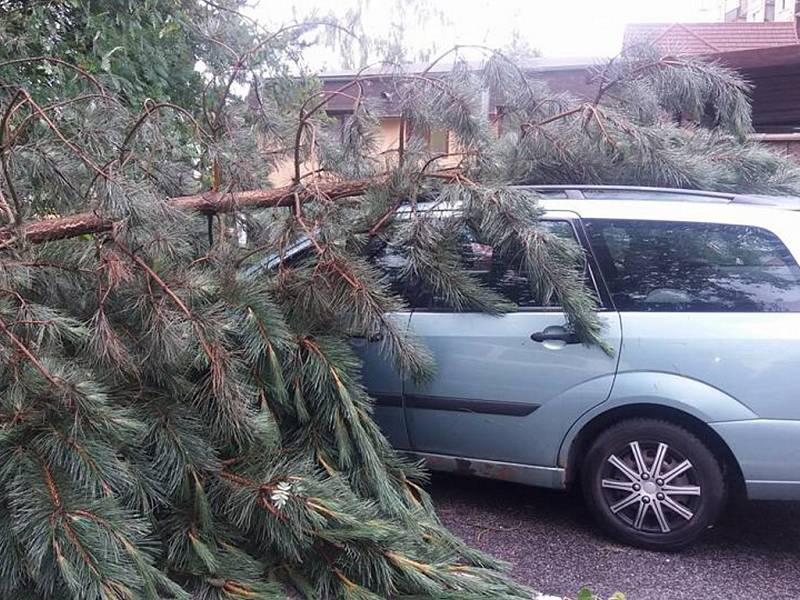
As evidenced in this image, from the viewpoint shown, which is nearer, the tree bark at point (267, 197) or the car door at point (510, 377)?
the car door at point (510, 377)

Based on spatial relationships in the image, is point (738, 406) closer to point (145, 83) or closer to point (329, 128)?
point (329, 128)

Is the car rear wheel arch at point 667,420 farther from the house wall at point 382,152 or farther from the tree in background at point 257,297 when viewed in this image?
the house wall at point 382,152

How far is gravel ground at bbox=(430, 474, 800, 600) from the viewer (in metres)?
3.54

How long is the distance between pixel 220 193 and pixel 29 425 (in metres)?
1.78

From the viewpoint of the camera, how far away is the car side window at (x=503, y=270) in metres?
3.94

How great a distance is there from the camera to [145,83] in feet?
19.2

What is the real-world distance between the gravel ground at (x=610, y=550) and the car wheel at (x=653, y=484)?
13 centimetres

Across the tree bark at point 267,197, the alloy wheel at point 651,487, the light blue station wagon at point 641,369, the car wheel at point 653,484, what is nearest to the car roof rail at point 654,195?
the light blue station wagon at point 641,369

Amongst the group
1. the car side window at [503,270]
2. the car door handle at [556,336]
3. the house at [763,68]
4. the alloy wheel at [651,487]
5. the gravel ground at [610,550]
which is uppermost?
the house at [763,68]

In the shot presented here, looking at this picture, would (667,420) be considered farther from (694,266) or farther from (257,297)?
(257,297)

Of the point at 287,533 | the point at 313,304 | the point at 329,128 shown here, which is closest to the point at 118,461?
the point at 287,533

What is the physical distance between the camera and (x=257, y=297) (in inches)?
131

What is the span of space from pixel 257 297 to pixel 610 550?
2.16 m

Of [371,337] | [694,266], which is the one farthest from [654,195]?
[371,337]
